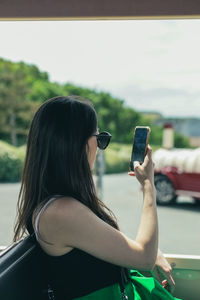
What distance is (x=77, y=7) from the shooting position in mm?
1651

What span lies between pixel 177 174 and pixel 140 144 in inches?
190

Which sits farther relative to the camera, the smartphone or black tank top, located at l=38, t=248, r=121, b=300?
the smartphone

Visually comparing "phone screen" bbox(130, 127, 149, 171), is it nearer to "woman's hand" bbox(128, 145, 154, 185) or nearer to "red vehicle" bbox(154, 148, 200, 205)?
"woman's hand" bbox(128, 145, 154, 185)

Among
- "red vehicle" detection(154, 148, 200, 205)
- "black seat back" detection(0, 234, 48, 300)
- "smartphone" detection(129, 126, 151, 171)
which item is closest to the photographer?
"black seat back" detection(0, 234, 48, 300)

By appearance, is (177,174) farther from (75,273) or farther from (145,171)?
(75,273)

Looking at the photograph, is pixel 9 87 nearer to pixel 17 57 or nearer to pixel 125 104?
pixel 17 57

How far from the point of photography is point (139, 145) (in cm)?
121

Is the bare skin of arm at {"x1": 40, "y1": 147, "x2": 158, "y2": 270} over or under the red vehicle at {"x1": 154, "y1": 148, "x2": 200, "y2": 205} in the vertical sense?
over

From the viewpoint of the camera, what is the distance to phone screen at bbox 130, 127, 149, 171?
119 cm

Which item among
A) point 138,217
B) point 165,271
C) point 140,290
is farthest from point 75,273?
point 138,217

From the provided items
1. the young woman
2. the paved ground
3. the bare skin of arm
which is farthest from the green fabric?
the paved ground

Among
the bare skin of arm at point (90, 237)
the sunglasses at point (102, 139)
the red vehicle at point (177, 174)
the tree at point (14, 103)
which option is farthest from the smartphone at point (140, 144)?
the tree at point (14, 103)

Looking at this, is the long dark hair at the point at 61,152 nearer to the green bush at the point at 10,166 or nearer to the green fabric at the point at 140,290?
the green fabric at the point at 140,290

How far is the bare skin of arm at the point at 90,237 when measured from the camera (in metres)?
0.93
